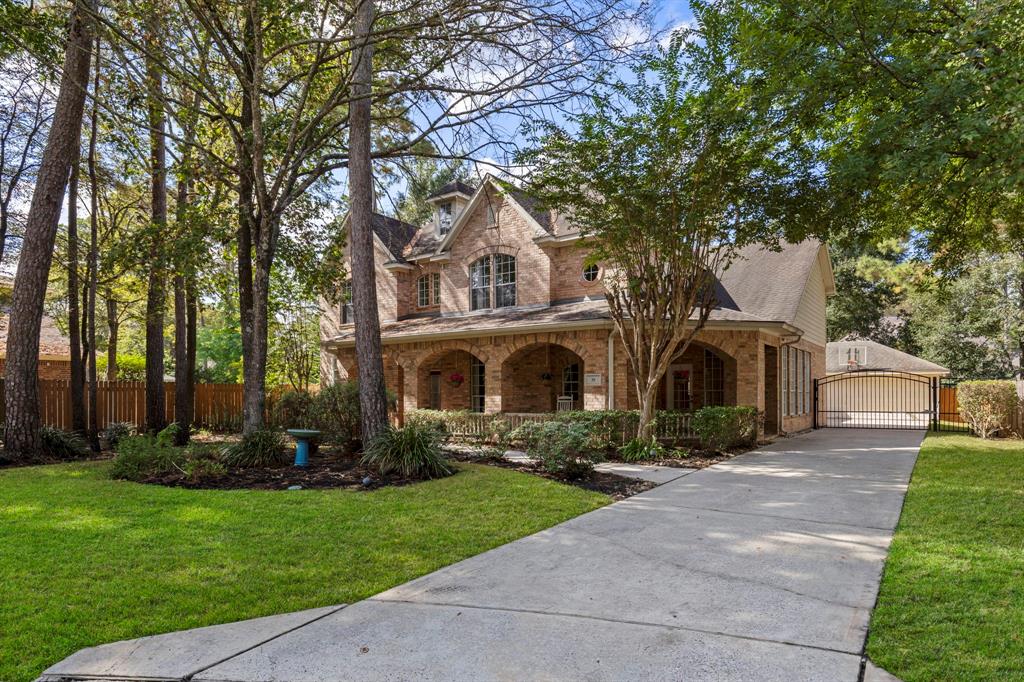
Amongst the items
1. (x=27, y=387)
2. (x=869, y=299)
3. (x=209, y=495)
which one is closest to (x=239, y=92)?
(x=27, y=387)

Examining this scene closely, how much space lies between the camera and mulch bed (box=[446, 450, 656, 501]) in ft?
28.3

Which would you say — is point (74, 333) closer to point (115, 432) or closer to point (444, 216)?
point (115, 432)

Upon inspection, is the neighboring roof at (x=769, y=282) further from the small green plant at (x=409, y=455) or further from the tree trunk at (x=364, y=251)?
the tree trunk at (x=364, y=251)

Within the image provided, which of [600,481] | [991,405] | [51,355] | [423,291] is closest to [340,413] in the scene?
[600,481]

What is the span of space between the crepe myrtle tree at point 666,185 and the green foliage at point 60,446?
35.0 feet

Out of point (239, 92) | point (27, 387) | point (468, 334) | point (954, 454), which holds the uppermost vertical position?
point (239, 92)

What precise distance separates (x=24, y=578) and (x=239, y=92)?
11.7 m

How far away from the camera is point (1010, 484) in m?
8.93

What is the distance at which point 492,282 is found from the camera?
18.5 m

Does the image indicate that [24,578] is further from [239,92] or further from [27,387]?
[239,92]

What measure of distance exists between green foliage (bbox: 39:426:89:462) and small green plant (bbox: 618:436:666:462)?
36.2ft

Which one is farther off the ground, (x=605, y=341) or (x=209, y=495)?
(x=605, y=341)

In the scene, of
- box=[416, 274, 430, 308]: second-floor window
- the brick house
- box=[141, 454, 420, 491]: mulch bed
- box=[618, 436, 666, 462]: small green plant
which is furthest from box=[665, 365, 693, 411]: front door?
box=[141, 454, 420, 491]: mulch bed

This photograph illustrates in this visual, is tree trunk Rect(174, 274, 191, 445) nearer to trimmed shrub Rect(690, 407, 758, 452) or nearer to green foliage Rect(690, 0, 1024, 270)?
trimmed shrub Rect(690, 407, 758, 452)
